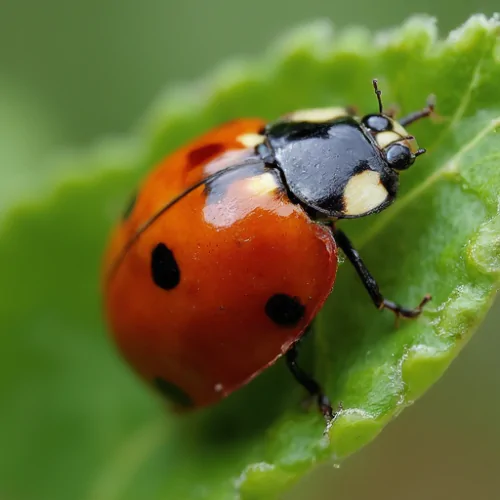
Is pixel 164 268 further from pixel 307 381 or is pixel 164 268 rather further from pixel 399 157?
pixel 399 157

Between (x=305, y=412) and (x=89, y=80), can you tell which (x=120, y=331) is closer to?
(x=305, y=412)

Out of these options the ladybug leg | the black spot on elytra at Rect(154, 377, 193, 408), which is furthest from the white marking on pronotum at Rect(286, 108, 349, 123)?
the black spot on elytra at Rect(154, 377, 193, 408)

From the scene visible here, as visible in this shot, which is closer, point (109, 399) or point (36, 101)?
point (109, 399)

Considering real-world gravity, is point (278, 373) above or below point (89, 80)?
below

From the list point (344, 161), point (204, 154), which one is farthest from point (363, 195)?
point (204, 154)

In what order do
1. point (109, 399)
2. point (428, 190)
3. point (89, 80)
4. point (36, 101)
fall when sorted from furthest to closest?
point (89, 80) < point (36, 101) < point (109, 399) < point (428, 190)

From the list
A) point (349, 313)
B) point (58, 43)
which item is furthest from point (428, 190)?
point (58, 43)

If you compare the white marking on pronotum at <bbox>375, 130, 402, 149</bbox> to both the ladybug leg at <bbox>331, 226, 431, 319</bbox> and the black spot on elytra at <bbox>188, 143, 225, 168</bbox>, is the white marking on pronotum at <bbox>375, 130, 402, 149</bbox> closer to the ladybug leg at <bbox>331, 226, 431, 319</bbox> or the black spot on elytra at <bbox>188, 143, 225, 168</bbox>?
the ladybug leg at <bbox>331, 226, 431, 319</bbox>
